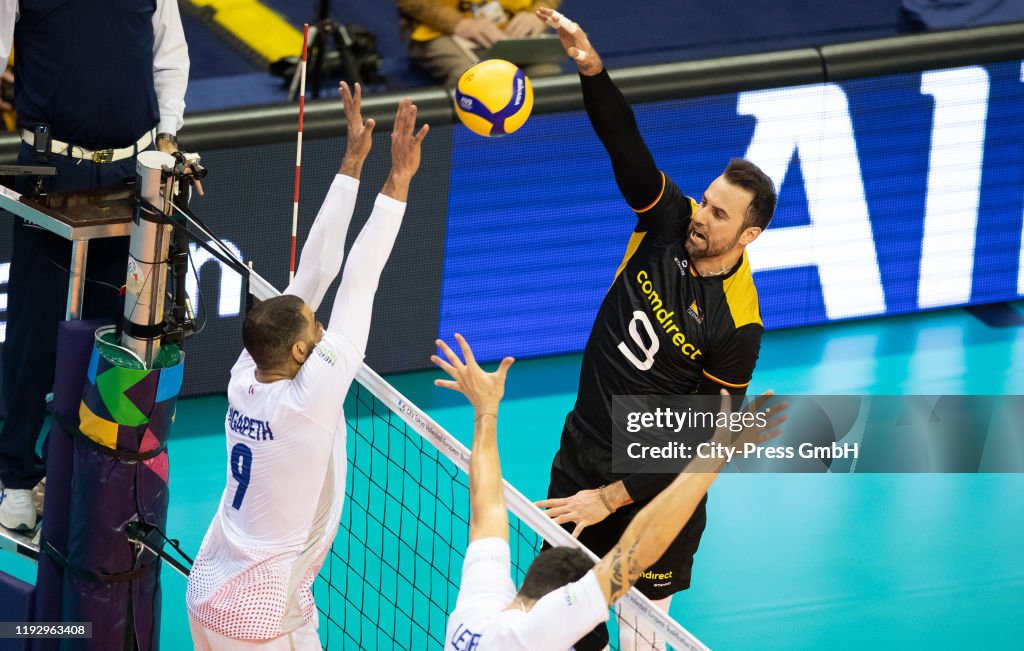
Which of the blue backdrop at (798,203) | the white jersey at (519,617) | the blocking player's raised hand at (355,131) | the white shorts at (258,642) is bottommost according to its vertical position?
the white jersey at (519,617)

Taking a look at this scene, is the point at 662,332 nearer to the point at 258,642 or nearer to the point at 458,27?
the point at 258,642

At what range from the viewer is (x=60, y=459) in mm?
5336

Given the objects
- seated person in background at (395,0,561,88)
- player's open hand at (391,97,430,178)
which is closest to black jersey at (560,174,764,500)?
player's open hand at (391,97,430,178)

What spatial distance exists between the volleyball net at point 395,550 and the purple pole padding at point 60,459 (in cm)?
108

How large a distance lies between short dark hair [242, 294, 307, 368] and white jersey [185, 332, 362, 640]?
93mm

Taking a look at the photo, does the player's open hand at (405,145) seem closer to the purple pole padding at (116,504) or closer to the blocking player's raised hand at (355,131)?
the blocking player's raised hand at (355,131)

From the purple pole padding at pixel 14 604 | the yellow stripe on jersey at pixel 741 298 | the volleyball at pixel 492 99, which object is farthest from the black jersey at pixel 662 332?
the purple pole padding at pixel 14 604

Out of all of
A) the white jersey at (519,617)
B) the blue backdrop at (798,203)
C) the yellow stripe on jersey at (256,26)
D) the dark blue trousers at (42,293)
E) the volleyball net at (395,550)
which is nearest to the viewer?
the white jersey at (519,617)

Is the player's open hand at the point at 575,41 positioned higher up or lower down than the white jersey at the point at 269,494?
higher up

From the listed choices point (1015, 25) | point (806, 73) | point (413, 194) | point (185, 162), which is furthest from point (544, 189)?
point (185, 162)

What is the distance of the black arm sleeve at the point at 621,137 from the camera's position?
5.52 m

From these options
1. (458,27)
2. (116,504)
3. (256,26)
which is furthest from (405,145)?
(256,26)

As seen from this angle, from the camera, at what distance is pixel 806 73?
353 inches

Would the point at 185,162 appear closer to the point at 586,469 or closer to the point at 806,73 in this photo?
the point at 586,469
